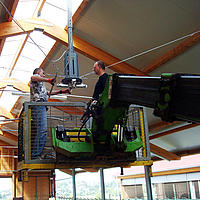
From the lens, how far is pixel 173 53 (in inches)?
272

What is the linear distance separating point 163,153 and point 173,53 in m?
7.14

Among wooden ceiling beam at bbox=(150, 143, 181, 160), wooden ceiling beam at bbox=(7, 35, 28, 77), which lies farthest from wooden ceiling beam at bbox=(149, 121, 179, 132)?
wooden ceiling beam at bbox=(7, 35, 28, 77)

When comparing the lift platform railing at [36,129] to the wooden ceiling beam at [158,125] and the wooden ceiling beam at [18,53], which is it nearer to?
the wooden ceiling beam at [18,53]

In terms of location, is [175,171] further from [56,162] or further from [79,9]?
[56,162]

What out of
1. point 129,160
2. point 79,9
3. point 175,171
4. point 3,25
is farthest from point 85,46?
point 175,171

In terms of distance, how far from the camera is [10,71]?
37.3 ft

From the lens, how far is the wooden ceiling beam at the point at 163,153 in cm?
1285

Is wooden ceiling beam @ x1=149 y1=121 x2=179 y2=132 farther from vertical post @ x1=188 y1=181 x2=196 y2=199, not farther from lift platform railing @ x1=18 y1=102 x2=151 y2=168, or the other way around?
lift platform railing @ x1=18 y1=102 x2=151 y2=168

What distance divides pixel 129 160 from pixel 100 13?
4480 mm

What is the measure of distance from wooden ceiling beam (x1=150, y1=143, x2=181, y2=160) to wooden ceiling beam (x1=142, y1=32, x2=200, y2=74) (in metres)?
5.68

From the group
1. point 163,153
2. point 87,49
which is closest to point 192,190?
point 163,153

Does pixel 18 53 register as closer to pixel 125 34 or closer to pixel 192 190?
pixel 125 34

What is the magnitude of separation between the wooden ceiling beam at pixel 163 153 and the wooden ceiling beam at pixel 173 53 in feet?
18.6

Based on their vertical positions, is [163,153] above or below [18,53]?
below
